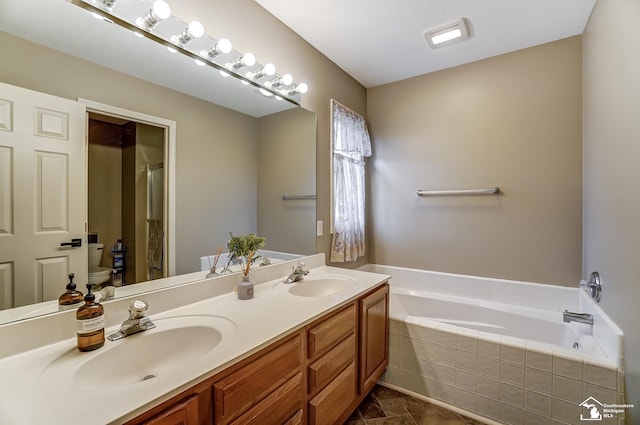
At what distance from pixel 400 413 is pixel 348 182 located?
5.63 feet

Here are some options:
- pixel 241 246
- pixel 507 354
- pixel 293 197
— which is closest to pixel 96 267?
pixel 241 246

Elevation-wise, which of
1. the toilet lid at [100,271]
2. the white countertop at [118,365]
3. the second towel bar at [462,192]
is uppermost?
the second towel bar at [462,192]

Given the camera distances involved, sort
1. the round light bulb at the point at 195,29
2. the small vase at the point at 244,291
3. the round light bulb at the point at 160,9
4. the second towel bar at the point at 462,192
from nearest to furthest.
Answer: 1. the round light bulb at the point at 160,9
2. the round light bulb at the point at 195,29
3. the small vase at the point at 244,291
4. the second towel bar at the point at 462,192

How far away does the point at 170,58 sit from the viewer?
4.33 feet

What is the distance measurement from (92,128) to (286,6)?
1345mm

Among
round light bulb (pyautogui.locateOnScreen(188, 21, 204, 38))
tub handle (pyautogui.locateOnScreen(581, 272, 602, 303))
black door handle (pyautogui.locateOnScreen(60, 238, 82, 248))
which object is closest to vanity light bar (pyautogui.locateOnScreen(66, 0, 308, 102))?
round light bulb (pyautogui.locateOnScreen(188, 21, 204, 38))

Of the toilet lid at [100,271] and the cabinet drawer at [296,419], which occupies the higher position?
the toilet lid at [100,271]

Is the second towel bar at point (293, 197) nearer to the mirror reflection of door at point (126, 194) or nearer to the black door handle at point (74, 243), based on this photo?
the mirror reflection of door at point (126, 194)

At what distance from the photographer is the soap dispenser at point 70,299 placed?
98cm

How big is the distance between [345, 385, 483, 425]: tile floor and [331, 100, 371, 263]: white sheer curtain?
3.32ft

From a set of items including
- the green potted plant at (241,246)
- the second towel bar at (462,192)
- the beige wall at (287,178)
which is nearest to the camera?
the green potted plant at (241,246)

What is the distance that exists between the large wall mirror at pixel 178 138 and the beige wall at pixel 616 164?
66.8 inches

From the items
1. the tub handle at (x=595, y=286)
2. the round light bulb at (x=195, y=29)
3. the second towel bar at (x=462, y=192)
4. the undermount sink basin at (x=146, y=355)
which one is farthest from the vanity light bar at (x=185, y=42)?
the tub handle at (x=595, y=286)

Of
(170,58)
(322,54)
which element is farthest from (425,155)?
(170,58)
